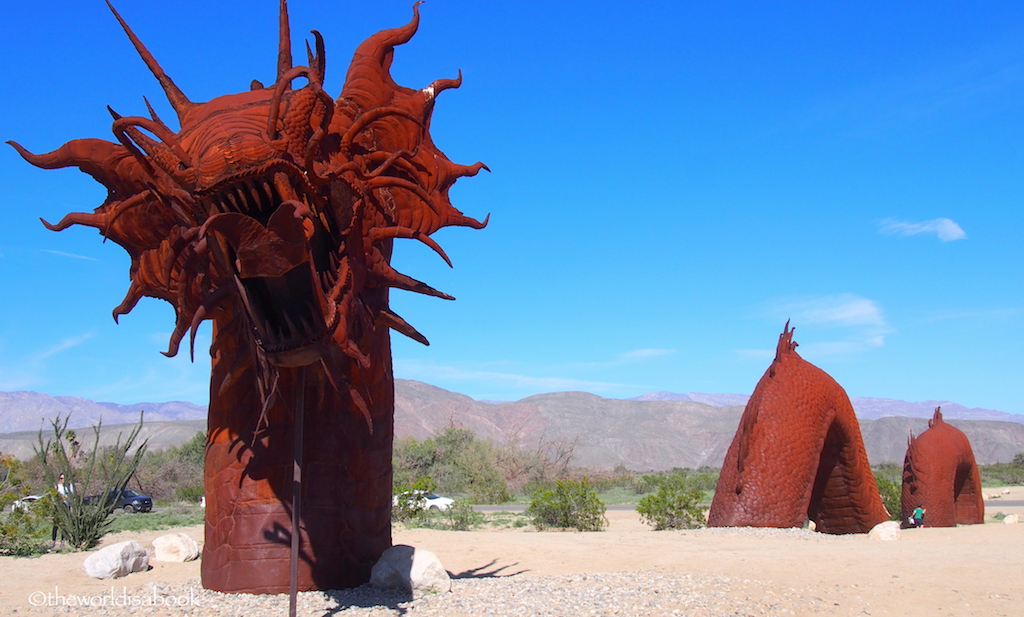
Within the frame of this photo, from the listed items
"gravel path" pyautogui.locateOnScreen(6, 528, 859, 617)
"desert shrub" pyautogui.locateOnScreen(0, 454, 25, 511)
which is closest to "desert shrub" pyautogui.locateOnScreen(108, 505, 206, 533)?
"desert shrub" pyautogui.locateOnScreen(0, 454, 25, 511)

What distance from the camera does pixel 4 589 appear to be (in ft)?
Result: 22.7

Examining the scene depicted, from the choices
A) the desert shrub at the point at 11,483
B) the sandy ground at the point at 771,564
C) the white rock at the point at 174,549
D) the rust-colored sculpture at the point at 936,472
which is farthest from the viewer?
the rust-colored sculpture at the point at 936,472

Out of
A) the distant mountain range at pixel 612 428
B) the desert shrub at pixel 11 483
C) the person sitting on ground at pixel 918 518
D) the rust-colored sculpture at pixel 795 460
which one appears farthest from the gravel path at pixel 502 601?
the distant mountain range at pixel 612 428

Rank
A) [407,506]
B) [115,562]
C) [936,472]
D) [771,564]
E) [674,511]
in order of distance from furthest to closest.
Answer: [407,506] → [674,511] → [936,472] → [771,564] → [115,562]

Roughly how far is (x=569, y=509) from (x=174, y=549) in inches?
340

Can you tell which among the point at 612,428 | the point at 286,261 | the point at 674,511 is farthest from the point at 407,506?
the point at 612,428

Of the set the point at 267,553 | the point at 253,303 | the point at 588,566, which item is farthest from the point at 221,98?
the point at 588,566

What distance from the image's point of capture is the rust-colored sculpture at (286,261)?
4.37 metres

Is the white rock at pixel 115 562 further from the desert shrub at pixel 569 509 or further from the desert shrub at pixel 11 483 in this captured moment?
the desert shrub at pixel 569 509

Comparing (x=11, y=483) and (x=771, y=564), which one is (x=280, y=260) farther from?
(x=11, y=483)

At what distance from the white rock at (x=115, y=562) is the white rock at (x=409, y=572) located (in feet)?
10.8

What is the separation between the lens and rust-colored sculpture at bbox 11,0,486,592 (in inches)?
172

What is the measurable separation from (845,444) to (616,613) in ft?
25.3

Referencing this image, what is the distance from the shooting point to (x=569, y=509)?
15.8m
